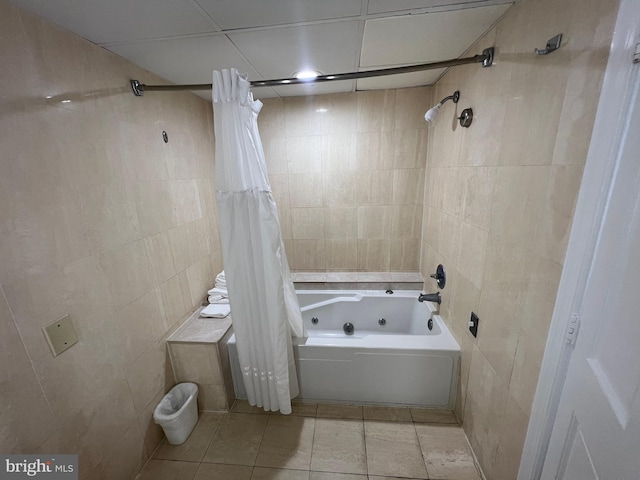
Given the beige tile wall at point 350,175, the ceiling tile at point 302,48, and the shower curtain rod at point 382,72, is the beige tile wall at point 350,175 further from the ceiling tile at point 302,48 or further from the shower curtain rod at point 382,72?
the shower curtain rod at point 382,72

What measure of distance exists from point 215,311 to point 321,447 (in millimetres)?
1127

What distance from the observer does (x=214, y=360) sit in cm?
155

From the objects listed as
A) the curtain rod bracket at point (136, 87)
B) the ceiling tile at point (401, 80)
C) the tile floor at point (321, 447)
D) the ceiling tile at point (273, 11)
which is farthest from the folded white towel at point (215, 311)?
the ceiling tile at point (401, 80)

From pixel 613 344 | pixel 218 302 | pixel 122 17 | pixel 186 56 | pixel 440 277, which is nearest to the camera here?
pixel 613 344

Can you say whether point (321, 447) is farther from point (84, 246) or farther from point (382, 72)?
point (382, 72)

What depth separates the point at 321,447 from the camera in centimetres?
143

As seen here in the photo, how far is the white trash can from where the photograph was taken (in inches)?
54.9

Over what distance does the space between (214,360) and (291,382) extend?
0.52m

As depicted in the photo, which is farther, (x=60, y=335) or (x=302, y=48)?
(x=302, y=48)

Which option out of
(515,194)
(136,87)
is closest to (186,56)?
(136,87)

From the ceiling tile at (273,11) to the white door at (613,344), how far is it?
94 cm

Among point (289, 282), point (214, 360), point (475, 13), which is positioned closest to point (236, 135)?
point (289, 282)

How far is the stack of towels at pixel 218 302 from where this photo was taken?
5.81 feet

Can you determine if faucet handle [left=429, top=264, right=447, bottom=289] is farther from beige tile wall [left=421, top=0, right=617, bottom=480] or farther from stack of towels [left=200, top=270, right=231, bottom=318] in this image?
stack of towels [left=200, top=270, right=231, bottom=318]
